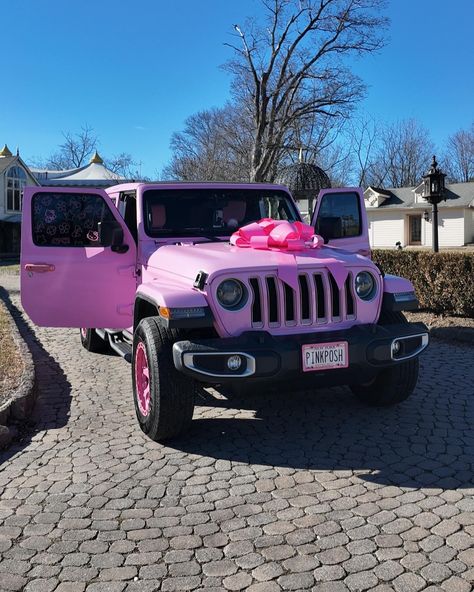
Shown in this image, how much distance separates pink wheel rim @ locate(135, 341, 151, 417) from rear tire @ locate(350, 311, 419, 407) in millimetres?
1889

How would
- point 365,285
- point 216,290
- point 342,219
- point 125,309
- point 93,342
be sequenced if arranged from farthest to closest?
1. point 93,342
2. point 342,219
3. point 125,309
4. point 365,285
5. point 216,290

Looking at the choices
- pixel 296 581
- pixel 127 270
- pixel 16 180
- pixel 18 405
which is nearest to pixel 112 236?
pixel 127 270

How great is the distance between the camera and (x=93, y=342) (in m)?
7.53

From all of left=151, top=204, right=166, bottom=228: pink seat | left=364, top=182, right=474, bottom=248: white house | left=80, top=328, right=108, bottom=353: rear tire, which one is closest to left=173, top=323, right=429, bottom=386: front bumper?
left=151, top=204, right=166, bottom=228: pink seat

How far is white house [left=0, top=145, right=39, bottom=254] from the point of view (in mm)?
41281

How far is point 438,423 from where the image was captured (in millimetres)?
4582

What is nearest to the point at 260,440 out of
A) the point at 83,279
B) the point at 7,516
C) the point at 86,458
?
the point at 86,458

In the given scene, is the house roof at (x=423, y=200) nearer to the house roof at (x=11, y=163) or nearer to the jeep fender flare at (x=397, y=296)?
the house roof at (x=11, y=163)

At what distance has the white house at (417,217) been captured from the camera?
128ft

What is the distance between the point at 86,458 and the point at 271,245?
214 cm

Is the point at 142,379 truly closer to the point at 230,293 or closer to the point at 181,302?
the point at 181,302

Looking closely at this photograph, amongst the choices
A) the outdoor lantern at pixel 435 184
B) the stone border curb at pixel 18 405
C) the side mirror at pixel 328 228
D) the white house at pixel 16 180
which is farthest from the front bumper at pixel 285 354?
the white house at pixel 16 180

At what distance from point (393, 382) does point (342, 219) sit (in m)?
1.90

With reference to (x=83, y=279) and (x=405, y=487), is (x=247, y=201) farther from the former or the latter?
(x=405, y=487)
